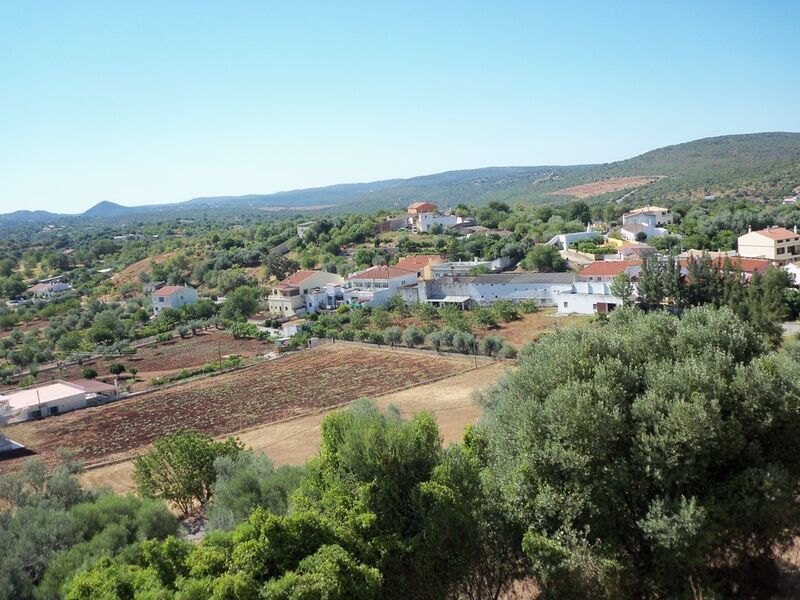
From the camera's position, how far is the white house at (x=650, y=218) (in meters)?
65.6

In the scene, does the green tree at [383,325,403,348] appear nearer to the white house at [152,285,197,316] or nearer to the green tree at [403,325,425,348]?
the green tree at [403,325,425,348]

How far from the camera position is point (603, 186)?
163 m

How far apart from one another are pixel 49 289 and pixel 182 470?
75127mm

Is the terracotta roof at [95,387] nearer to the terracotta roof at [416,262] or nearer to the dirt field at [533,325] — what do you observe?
the dirt field at [533,325]

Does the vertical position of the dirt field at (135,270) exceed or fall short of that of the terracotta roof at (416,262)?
it falls short

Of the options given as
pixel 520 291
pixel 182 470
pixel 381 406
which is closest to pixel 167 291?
pixel 520 291

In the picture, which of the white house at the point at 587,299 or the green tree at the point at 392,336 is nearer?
the white house at the point at 587,299

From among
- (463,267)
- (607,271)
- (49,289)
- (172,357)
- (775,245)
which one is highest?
(775,245)

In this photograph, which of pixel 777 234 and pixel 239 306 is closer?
pixel 777 234

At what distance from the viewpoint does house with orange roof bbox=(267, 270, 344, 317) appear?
55.5 meters

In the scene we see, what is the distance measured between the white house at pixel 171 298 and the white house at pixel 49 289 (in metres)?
23.8

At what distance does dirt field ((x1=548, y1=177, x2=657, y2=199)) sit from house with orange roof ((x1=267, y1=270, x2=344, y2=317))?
107668 mm

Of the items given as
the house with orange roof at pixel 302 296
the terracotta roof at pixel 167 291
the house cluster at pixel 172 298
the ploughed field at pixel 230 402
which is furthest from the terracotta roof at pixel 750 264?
the terracotta roof at pixel 167 291

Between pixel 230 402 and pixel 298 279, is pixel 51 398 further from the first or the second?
pixel 298 279
